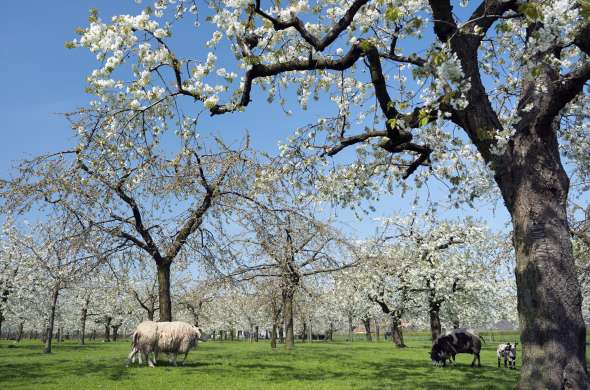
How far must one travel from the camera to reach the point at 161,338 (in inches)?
782

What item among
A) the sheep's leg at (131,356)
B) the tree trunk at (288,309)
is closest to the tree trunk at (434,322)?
the tree trunk at (288,309)

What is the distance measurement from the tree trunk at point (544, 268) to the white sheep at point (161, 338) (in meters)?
15.8

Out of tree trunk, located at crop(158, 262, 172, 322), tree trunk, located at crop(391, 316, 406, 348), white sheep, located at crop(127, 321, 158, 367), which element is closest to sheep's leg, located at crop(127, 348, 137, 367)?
white sheep, located at crop(127, 321, 158, 367)

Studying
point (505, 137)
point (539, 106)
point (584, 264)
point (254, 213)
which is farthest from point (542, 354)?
point (584, 264)

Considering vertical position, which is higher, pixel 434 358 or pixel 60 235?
pixel 60 235

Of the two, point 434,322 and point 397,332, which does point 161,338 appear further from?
point 397,332

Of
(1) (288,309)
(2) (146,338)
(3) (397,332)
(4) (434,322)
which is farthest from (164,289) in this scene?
(3) (397,332)

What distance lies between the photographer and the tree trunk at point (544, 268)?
6918mm

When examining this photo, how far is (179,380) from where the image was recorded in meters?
15.1

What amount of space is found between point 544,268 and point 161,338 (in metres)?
16.6

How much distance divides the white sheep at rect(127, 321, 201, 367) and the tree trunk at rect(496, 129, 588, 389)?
51.8 feet

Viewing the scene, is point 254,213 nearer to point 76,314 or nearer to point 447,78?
point 447,78

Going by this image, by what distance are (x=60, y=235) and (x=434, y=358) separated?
60.0 ft

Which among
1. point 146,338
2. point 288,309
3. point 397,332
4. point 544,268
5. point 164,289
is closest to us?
point 544,268
